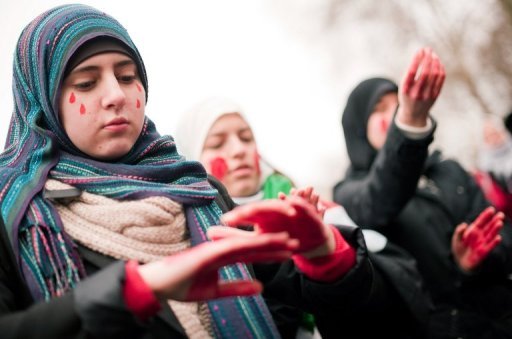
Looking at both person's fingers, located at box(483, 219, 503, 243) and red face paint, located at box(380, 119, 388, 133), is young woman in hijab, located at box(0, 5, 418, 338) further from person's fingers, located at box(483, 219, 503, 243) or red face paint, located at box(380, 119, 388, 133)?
red face paint, located at box(380, 119, 388, 133)

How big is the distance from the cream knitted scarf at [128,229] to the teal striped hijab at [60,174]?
32mm

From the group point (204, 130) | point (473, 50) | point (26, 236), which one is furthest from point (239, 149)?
point (473, 50)

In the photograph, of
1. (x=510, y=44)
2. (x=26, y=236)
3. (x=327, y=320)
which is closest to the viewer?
(x=26, y=236)

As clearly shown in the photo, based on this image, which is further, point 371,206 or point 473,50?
point 473,50

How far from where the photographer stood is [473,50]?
10.9m

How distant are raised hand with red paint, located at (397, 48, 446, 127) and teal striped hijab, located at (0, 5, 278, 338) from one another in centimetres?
109

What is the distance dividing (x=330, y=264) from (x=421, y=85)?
110cm

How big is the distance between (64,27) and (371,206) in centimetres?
172

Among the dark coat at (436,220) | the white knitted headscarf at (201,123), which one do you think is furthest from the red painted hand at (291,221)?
the white knitted headscarf at (201,123)

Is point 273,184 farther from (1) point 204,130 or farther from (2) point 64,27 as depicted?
(2) point 64,27

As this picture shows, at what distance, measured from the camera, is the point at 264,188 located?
Result: 2549 millimetres

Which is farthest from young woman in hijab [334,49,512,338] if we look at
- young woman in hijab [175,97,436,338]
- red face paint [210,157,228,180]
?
red face paint [210,157,228,180]

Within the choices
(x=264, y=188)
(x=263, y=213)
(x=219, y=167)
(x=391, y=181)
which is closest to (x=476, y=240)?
(x=391, y=181)

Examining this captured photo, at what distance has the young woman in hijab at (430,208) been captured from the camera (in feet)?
7.62
